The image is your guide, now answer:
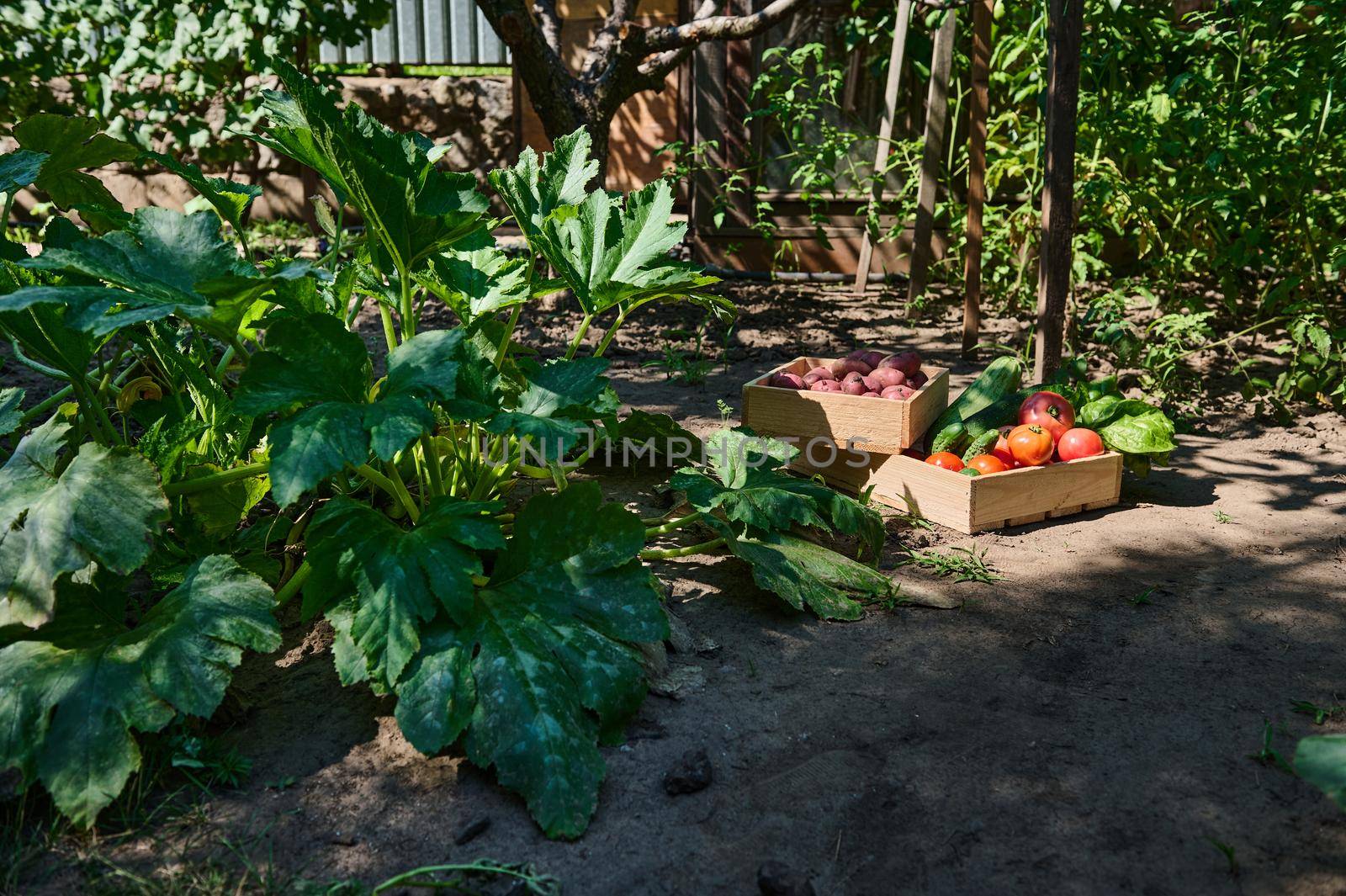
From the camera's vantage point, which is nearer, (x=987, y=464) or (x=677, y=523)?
(x=677, y=523)

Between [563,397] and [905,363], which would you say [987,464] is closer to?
[905,363]

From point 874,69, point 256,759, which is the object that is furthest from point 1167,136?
point 256,759

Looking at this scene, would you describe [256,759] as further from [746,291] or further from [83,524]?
[746,291]

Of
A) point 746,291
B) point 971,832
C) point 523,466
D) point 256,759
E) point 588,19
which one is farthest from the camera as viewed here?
point 588,19

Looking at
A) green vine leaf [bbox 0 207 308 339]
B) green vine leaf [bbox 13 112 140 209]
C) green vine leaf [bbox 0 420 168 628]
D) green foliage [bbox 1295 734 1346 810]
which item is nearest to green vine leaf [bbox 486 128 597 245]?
green vine leaf [bbox 0 207 308 339]

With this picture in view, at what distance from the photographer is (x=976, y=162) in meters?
5.28

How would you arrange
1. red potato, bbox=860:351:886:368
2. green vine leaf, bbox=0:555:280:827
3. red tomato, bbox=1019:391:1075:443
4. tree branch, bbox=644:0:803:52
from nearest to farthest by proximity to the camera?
1. green vine leaf, bbox=0:555:280:827
2. red tomato, bbox=1019:391:1075:443
3. red potato, bbox=860:351:886:368
4. tree branch, bbox=644:0:803:52

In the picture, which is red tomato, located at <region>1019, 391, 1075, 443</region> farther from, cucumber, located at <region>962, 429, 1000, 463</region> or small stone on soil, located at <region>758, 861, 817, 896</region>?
small stone on soil, located at <region>758, 861, 817, 896</region>

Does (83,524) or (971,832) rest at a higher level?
(83,524)

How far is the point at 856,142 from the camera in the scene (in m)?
7.05

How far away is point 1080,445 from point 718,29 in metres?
2.77

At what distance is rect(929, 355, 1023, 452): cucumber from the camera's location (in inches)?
154

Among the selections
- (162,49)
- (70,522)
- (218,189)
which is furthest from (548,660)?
(162,49)

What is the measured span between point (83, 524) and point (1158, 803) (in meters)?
2.08
